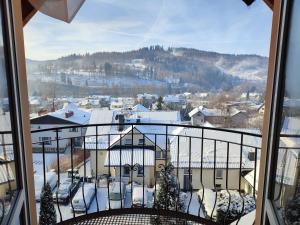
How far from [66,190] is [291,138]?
2.66 meters

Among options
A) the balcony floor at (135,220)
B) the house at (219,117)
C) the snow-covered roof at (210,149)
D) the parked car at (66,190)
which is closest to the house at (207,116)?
the house at (219,117)

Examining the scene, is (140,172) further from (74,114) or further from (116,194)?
(74,114)

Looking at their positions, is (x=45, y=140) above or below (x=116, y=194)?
above

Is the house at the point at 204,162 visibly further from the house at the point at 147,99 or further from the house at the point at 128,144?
the house at the point at 147,99

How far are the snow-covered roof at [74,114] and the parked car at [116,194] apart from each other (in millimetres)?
843

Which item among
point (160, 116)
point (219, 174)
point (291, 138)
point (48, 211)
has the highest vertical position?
point (291, 138)

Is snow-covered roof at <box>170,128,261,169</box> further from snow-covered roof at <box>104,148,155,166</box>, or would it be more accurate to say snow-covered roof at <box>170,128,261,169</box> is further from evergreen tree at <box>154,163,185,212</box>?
snow-covered roof at <box>104,148,155,166</box>

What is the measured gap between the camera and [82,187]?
3.03m

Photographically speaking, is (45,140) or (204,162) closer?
(45,140)

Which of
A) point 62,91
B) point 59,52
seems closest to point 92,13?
point 59,52

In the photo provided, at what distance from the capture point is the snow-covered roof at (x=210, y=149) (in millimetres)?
2676

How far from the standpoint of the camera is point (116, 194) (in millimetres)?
A: 3223

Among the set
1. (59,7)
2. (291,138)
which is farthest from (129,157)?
(291,138)

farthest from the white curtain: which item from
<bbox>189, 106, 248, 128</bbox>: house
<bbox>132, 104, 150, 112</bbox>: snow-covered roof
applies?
<bbox>189, 106, 248, 128</bbox>: house
